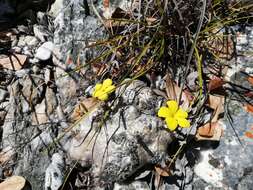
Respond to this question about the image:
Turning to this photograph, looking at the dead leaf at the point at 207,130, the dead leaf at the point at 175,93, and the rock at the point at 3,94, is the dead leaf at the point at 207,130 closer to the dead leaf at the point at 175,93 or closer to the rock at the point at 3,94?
the dead leaf at the point at 175,93

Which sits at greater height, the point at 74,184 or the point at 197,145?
the point at 197,145

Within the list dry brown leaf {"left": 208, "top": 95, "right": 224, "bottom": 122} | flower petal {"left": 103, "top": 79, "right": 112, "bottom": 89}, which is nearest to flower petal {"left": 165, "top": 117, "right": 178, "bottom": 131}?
dry brown leaf {"left": 208, "top": 95, "right": 224, "bottom": 122}

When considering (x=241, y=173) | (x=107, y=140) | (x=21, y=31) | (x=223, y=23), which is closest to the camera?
(x=241, y=173)

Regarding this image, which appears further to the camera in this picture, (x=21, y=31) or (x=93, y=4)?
(x=21, y=31)

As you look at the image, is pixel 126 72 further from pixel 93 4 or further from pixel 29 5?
pixel 29 5

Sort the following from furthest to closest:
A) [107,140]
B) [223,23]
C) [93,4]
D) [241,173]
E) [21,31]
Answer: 1. [21,31]
2. [93,4]
3. [223,23]
4. [107,140]
5. [241,173]

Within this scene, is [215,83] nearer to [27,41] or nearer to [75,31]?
[75,31]

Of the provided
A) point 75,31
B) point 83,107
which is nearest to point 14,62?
point 75,31

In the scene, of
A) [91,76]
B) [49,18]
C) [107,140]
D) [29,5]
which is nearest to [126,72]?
[91,76]

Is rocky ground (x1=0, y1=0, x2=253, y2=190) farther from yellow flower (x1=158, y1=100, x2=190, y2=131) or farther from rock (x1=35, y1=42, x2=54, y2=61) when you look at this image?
yellow flower (x1=158, y1=100, x2=190, y2=131)
